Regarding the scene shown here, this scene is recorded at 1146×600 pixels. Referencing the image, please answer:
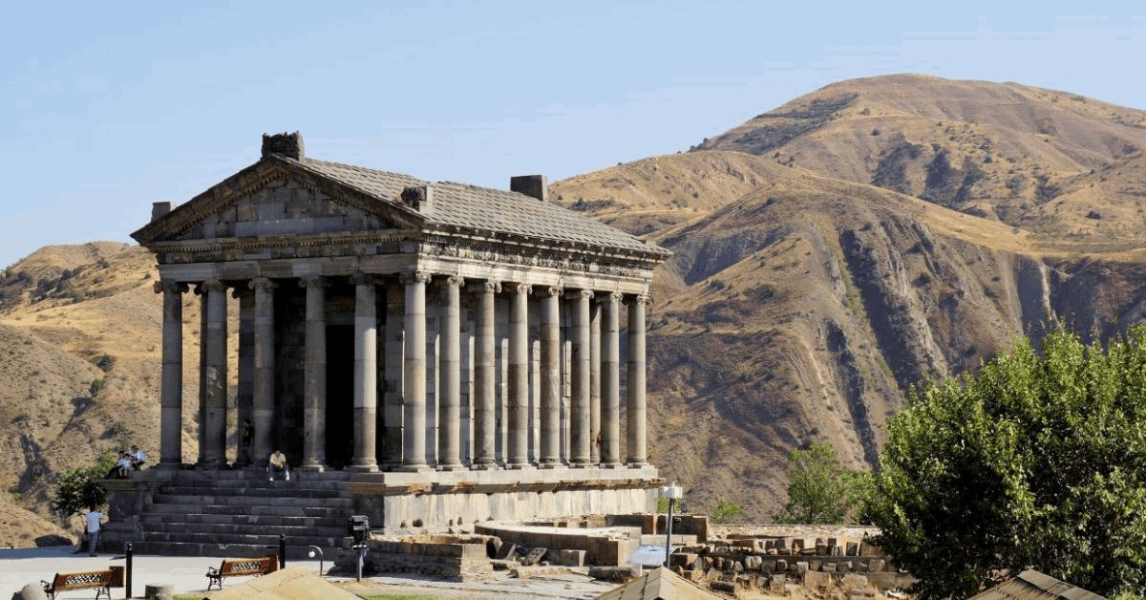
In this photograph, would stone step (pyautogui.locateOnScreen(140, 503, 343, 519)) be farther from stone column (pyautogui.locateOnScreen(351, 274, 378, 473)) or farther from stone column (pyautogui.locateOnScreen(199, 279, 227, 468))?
stone column (pyautogui.locateOnScreen(199, 279, 227, 468))

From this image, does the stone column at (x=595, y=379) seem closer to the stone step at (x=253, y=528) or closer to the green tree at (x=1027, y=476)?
the stone step at (x=253, y=528)

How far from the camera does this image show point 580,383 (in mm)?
60188

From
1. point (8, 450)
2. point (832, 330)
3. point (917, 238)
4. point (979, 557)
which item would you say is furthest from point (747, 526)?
→ point (917, 238)

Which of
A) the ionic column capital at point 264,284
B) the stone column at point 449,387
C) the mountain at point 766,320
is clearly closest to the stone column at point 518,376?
the stone column at point 449,387

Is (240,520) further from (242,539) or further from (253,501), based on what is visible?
(242,539)

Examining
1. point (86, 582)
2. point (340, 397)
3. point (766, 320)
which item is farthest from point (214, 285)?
point (766, 320)

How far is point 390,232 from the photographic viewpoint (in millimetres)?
52188

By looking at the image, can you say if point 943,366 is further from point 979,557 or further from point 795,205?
point 979,557

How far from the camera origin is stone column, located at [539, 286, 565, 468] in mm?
58281

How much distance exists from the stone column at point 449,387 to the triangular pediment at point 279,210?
2.74 metres

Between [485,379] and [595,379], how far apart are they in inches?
265

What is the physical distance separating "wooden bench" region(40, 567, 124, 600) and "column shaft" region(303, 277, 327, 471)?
14.5 m

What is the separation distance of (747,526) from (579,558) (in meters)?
19.5

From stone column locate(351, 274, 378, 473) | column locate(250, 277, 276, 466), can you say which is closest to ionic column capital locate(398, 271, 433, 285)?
stone column locate(351, 274, 378, 473)
